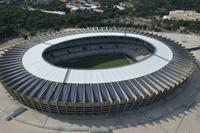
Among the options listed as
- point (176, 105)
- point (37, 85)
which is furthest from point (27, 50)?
point (176, 105)

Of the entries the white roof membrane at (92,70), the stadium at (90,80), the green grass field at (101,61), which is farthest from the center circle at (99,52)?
the white roof membrane at (92,70)

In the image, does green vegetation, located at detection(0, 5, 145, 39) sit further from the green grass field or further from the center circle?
the green grass field

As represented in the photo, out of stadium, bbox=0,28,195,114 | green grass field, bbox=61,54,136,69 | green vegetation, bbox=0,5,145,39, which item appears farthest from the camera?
green vegetation, bbox=0,5,145,39

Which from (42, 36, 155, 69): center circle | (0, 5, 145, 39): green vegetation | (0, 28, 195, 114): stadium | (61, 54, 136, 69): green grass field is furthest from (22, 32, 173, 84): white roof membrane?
(0, 5, 145, 39): green vegetation

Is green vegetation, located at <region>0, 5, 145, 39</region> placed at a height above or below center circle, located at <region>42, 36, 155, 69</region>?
above

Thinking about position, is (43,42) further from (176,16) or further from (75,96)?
(176,16)

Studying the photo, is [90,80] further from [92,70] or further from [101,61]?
[101,61]

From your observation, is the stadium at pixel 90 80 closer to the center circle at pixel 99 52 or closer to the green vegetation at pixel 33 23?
the center circle at pixel 99 52

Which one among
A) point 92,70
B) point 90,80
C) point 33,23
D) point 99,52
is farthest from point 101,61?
point 33,23

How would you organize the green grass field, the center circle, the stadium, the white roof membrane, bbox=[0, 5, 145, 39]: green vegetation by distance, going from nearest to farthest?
the stadium < the white roof membrane < the green grass field < the center circle < bbox=[0, 5, 145, 39]: green vegetation
